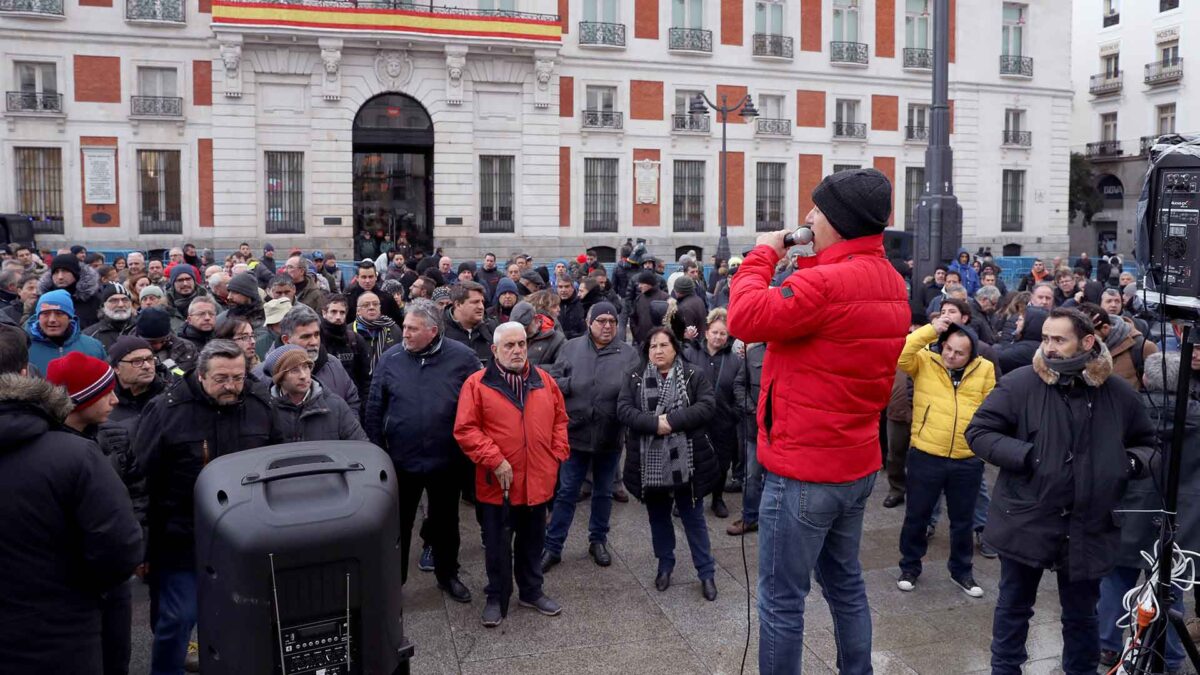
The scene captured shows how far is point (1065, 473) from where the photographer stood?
13.6ft

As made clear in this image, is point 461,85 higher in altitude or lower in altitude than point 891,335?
higher

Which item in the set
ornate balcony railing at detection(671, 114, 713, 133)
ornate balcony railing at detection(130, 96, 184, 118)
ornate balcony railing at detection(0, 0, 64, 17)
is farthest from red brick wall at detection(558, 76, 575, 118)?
ornate balcony railing at detection(0, 0, 64, 17)

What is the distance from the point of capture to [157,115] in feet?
81.7

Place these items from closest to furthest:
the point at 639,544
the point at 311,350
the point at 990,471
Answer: the point at 311,350
the point at 639,544
the point at 990,471

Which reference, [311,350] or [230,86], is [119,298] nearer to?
[311,350]

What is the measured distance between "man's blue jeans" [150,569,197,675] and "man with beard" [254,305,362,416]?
139 centimetres

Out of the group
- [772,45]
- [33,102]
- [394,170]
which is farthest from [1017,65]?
[33,102]

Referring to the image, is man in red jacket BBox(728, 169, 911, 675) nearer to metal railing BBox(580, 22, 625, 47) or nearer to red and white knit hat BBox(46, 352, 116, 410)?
red and white knit hat BBox(46, 352, 116, 410)

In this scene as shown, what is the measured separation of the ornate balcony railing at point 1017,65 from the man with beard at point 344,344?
31839mm

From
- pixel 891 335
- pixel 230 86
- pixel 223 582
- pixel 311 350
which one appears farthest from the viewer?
pixel 230 86

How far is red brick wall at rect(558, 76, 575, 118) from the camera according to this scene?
2775cm

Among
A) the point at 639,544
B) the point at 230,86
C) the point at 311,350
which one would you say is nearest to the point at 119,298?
the point at 311,350

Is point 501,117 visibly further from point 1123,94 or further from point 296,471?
point 1123,94

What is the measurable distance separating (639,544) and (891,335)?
3.73 metres
